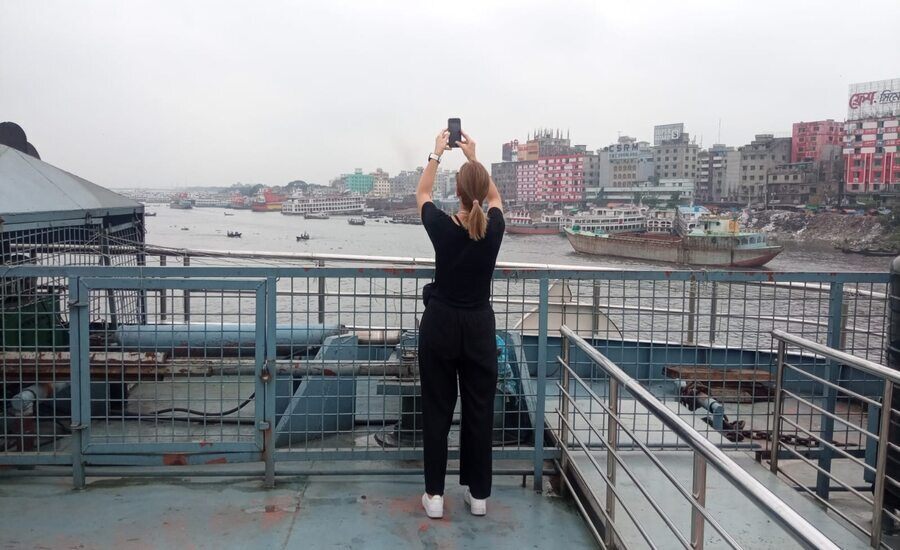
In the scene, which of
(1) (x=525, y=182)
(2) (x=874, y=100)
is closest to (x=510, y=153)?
(1) (x=525, y=182)

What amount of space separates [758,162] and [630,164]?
1574cm

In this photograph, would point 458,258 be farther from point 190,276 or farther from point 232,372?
point 232,372

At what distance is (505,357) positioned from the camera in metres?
3.42

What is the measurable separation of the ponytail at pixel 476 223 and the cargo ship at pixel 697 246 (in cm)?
3830

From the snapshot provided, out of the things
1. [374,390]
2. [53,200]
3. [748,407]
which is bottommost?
[748,407]

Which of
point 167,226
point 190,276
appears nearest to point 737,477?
point 190,276

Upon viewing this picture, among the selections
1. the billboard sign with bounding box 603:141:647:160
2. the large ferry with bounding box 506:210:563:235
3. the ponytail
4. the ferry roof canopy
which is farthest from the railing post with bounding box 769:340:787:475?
the billboard sign with bounding box 603:141:647:160

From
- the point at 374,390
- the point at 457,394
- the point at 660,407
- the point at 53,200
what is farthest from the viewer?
the point at 53,200

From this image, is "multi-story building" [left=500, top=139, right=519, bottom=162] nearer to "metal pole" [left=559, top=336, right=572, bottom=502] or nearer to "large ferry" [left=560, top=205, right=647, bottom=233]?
"large ferry" [left=560, top=205, right=647, bottom=233]

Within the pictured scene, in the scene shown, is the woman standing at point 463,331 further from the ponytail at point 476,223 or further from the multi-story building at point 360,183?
the multi-story building at point 360,183

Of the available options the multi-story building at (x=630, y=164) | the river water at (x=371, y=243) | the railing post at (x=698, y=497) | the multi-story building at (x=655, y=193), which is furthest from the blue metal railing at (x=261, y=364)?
the multi-story building at (x=630, y=164)

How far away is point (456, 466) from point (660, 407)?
1.67 metres

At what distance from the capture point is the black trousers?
8.96 feet

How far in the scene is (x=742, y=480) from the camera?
4.79ft
